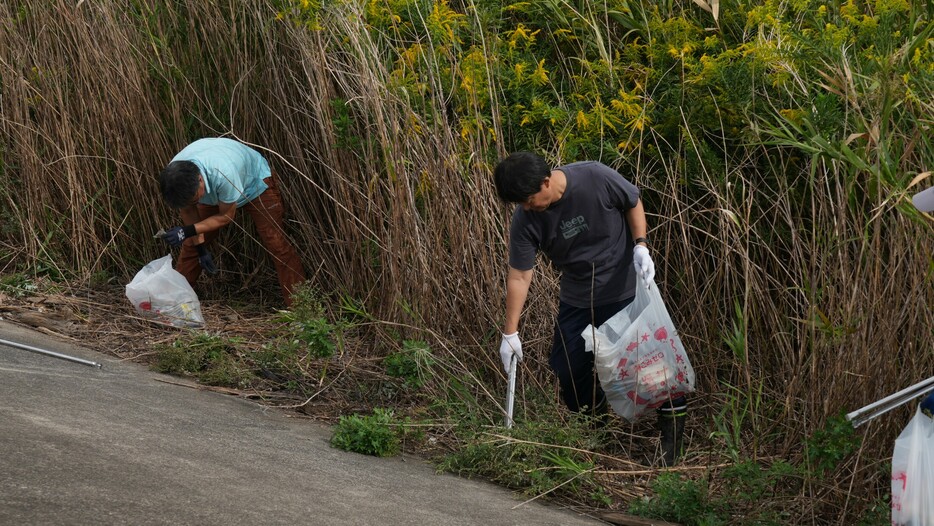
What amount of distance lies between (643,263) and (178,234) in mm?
2533

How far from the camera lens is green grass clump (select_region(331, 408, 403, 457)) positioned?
390cm

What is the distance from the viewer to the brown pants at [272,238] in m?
5.56

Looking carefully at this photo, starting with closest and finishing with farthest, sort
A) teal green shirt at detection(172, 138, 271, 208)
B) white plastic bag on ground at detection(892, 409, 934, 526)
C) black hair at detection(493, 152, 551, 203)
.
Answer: white plastic bag on ground at detection(892, 409, 934, 526)
black hair at detection(493, 152, 551, 203)
teal green shirt at detection(172, 138, 271, 208)

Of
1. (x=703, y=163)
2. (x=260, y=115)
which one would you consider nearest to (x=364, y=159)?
(x=260, y=115)

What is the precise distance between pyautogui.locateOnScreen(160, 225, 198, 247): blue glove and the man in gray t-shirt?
2.06 m

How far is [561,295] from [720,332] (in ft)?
2.16

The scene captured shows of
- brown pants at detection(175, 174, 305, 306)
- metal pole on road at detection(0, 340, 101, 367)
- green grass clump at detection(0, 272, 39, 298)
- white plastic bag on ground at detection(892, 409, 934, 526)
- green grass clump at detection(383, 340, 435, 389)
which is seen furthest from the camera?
green grass clump at detection(0, 272, 39, 298)

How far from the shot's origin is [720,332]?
425 cm

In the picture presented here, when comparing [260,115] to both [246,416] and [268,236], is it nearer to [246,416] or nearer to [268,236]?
[268,236]

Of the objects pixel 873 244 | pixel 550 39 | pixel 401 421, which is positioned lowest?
pixel 401 421

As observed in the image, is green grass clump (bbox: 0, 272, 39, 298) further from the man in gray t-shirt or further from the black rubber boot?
the black rubber boot

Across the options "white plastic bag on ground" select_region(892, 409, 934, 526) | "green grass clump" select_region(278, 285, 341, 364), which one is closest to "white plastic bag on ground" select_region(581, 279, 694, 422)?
"white plastic bag on ground" select_region(892, 409, 934, 526)

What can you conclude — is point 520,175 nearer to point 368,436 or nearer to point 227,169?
point 368,436

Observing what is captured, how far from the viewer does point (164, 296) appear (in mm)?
5441
